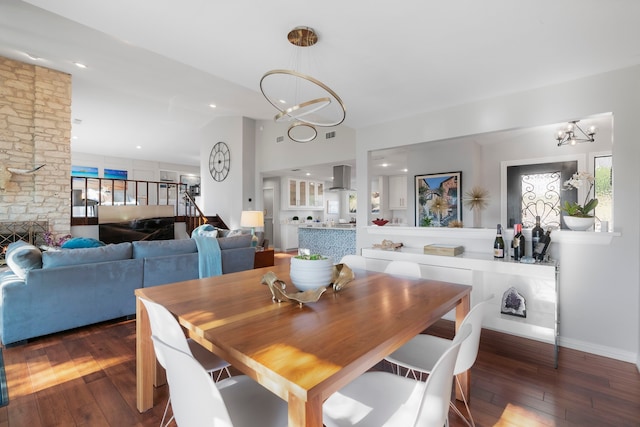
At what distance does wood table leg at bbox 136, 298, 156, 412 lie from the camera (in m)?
1.67

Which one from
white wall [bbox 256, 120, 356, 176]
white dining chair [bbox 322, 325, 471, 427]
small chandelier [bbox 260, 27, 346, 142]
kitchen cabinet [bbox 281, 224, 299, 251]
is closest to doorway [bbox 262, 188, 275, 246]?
kitchen cabinet [bbox 281, 224, 299, 251]

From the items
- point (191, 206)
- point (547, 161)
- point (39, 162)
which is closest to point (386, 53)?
point (547, 161)

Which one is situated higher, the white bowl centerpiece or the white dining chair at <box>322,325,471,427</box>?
the white bowl centerpiece

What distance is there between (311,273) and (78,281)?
270 cm

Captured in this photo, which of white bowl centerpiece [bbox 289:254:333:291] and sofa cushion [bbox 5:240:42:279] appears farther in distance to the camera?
sofa cushion [bbox 5:240:42:279]

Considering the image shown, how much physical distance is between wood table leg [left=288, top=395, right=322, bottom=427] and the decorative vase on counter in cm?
289

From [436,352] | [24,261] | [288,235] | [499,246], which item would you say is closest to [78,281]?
[24,261]

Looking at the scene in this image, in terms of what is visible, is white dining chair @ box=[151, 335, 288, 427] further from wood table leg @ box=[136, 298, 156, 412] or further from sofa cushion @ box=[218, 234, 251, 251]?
sofa cushion @ box=[218, 234, 251, 251]

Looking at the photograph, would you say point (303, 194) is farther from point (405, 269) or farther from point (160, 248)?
point (405, 269)

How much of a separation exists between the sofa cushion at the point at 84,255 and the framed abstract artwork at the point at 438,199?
477 centimetres

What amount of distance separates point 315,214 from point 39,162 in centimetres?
710

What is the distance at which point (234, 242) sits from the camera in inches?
169

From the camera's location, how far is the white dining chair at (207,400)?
2.77 feet

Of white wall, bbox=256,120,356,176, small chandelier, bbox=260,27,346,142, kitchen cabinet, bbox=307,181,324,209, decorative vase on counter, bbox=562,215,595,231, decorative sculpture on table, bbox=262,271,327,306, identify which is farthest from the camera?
kitchen cabinet, bbox=307,181,324,209
